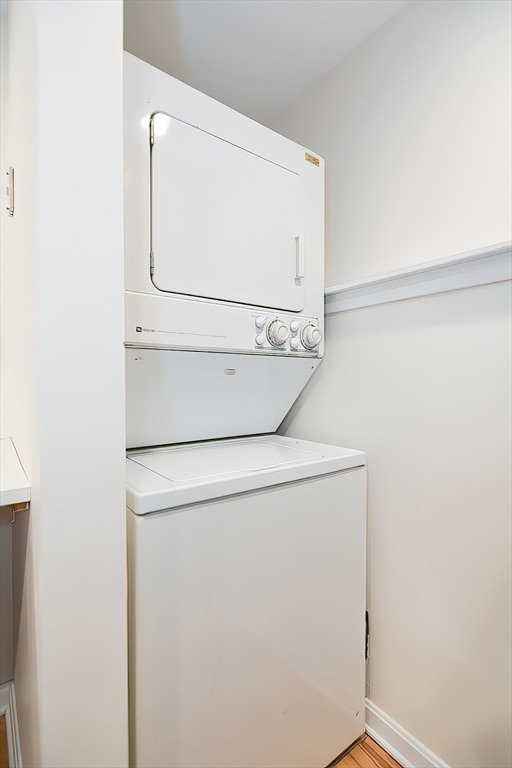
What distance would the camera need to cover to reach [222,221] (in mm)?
1447

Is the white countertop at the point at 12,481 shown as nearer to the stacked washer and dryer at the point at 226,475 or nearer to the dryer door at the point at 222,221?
the stacked washer and dryer at the point at 226,475

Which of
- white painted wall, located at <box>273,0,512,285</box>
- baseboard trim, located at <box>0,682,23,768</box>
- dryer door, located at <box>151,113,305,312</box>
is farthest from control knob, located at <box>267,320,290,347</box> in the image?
baseboard trim, located at <box>0,682,23,768</box>

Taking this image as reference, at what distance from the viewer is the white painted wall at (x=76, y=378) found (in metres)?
0.86

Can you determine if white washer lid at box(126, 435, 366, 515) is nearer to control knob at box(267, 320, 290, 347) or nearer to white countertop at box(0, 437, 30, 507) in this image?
white countertop at box(0, 437, 30, 507)

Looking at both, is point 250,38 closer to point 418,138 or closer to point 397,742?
point 418,138

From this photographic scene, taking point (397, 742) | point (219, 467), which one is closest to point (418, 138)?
point (219, 467)

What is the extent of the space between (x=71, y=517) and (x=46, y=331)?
0.44 metres

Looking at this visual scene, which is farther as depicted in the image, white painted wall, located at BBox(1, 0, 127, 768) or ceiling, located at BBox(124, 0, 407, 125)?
ceiling, located at BBox(124, 0, 407, 125)

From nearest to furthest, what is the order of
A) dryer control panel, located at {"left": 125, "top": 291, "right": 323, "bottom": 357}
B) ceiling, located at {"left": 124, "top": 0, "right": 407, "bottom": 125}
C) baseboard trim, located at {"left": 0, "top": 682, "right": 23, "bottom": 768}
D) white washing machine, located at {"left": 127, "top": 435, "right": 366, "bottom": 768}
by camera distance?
white washing machine, located at {"left": 127, "top": 435, "right": 366, "bottom": 768} → dryer control panel, located at {"left": 125, "top": 291, "right": 323, "bottom": 357} → baseboard trim, located at {"left": 0, "top": 682, "right": 23, "bottom": 768} → ceiling, located at {"left": 124, "top": 0, "right": 407, "bottom": 125}

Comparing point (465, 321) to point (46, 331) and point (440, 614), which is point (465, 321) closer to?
point (440, 614)

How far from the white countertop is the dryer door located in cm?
72

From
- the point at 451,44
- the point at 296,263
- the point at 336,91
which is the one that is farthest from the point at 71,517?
the point at 336,91

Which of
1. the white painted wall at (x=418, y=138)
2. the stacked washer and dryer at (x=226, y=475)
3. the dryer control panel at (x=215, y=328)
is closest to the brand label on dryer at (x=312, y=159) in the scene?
the stacked washer and dryer at (x=226, y=475)

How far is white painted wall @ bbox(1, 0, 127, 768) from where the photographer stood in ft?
2.84
